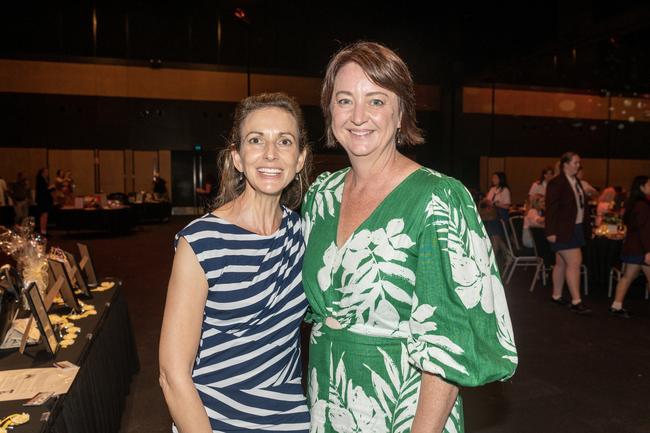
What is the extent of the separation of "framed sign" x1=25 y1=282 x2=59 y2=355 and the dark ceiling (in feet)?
39.7

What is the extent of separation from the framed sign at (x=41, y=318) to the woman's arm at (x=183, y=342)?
1639mm

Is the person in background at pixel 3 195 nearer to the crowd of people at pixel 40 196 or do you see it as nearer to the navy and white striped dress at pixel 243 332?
the crowd of people at pixel 40 196

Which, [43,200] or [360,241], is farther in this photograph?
[43,200]

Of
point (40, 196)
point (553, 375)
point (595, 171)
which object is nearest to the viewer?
point (553, 375)

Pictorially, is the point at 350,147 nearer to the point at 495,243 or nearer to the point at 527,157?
the point at 495,243

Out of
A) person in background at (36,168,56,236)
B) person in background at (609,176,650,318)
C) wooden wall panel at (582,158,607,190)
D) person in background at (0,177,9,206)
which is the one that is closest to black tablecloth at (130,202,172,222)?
person in background at (36,168,56,236)

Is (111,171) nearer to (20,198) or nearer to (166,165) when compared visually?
(166,165)

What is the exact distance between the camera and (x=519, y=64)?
533 inches

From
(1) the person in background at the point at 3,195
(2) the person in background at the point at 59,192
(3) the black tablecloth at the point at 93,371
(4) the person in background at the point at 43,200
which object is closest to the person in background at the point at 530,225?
(3) the black tablecloth at the point at 93,371

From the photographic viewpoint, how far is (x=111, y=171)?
17.7 metres

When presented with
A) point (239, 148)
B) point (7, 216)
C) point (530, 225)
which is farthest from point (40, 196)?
point (239, 148)

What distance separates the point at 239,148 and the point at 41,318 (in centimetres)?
177

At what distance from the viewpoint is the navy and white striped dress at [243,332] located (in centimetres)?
134

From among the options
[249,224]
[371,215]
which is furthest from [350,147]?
[249,224]
